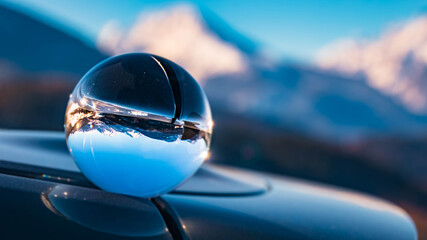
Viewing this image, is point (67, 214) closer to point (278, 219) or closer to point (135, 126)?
point (135, 126)

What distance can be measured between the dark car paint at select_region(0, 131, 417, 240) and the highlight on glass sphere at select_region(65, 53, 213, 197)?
7 centimetres

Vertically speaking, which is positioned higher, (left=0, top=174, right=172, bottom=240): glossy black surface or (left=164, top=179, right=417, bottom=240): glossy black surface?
(left=164, top=179, right=417, bottom=240): glossy black surface

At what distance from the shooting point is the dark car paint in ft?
2.22

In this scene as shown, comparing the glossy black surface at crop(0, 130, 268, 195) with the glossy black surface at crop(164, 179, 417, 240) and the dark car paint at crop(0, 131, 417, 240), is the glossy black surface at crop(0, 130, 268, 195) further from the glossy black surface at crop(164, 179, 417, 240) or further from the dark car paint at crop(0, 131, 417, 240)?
the glossy black surface at crop(164, 179, 417, 240)

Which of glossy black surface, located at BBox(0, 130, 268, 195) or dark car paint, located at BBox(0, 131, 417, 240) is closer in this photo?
dark car paint, located at BBox(0, 131, 417, 240)

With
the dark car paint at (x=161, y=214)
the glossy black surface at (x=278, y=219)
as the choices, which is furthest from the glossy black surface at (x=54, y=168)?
the glossy black surface at (x=278, y=219)

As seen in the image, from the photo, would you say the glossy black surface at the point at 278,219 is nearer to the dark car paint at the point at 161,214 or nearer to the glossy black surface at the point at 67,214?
the dark car paint at the point at 161,214

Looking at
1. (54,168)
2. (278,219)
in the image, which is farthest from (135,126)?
(278,219)

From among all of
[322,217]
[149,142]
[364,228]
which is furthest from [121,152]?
[364,228]

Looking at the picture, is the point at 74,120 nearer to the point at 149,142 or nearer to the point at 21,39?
the point at 149,142

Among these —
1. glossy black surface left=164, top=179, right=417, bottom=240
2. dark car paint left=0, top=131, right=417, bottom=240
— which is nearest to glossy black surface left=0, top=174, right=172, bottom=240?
dark car paint left=0, top=131, right=417, bottom=240

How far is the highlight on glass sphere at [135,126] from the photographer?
32.3 inches

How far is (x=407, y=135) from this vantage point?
58.6 ft

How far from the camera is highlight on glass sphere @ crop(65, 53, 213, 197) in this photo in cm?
82
